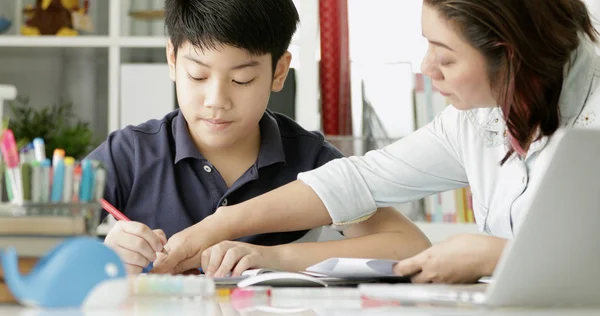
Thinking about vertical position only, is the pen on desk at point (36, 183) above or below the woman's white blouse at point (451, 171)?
above

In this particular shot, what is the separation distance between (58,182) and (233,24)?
81cm

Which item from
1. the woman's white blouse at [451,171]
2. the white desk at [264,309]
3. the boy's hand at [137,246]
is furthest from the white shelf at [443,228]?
the white desk at [264,309]

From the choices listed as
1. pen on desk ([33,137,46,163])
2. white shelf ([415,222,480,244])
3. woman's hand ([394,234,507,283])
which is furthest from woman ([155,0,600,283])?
white shelf ([415,222,480,244])

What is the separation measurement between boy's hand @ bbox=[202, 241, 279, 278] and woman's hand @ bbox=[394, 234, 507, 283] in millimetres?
254

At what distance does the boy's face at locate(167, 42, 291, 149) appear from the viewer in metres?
1.33

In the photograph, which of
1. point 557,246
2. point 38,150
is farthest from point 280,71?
point 557,246

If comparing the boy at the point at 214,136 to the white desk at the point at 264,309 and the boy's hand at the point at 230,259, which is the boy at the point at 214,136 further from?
the white desk at the point at 264,309

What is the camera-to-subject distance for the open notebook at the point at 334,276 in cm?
82

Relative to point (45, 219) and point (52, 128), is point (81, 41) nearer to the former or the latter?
point (52, 128)

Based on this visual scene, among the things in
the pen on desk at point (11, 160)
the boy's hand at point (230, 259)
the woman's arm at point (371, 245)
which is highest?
the pen on desk at point (11, 160)

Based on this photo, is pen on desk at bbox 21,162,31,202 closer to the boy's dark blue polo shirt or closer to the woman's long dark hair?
the woman's long dark hair

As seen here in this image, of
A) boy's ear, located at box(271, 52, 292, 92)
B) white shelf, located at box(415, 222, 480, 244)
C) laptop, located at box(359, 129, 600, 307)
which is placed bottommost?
white shelf, located at box(415, 222, 480, 244)

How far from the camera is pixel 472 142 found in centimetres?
129

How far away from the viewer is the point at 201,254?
1167 millimetres
